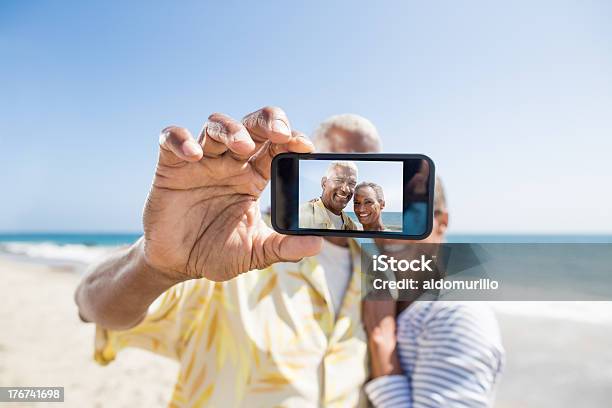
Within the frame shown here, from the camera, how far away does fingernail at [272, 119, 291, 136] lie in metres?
1.25

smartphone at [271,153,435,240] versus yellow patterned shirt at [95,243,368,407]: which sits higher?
smartphone at [271,153,435,240]

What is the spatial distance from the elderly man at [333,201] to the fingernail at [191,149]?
1.18 ft

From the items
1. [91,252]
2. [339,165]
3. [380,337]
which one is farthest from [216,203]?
[91,252]

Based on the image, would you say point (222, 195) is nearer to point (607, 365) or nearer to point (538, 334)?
point (607, 365)

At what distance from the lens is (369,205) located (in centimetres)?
134

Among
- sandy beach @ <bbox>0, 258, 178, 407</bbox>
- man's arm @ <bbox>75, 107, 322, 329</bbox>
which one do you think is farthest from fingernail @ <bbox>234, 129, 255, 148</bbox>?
sandy beach @ <bbox>0, 258, 178, 407</bbox>

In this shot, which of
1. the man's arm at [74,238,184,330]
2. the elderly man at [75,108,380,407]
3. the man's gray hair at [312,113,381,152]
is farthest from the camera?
the man's gray hair at [312,113,381,152]

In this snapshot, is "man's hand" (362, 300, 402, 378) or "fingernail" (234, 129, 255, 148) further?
"man's hand" (362, 300, 402, 378)

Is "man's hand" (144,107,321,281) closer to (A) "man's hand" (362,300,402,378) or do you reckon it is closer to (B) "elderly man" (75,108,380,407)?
(B) "elderly man" (75,108,380,407)

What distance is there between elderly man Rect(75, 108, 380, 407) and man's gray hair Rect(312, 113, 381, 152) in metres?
0.65

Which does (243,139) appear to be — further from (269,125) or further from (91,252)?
(91,252)

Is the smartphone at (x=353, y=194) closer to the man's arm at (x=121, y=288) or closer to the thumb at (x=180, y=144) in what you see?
the thumb at (x=180, y=144)

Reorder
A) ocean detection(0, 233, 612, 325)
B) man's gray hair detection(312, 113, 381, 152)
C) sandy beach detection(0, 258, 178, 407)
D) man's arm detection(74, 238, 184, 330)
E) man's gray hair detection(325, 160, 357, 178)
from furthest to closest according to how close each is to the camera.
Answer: ocean detection(0, 233, 612, 325) → sandy beach detection(0, 258, 178, 407) → man's gray hair detection(312, 113, 381, 152) → man's arm detection(74, 238, 184, 330) → man's gray hair detection(325, 160, 357, 178)

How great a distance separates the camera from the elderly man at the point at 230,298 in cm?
144
